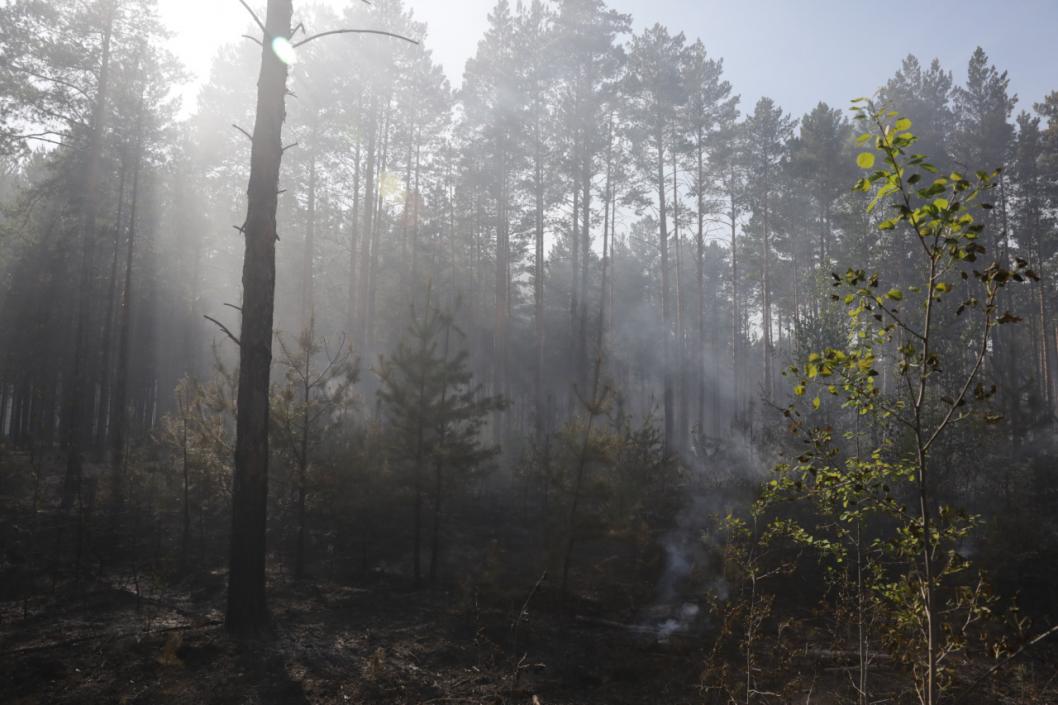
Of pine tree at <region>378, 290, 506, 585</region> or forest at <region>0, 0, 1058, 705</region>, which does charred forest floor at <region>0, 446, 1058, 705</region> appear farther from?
pine tree at <region>378, 290, 506, 585</region>

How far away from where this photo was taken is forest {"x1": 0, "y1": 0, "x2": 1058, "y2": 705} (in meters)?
6.02

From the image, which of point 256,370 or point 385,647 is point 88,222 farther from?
point 385,647

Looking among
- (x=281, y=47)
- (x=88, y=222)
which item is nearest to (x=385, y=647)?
(x=281, y=47)

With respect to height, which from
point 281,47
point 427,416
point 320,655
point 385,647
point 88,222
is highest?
point 88,222

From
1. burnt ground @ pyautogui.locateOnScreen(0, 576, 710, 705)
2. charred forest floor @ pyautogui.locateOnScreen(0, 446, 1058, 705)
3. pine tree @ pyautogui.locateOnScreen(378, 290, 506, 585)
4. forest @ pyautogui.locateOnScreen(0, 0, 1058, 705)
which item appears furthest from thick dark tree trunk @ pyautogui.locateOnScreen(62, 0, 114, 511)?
pine tree @ pyautogui.locateOnScreen(378, 290, 506, 585)

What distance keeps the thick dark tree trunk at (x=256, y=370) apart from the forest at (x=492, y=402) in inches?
1.8

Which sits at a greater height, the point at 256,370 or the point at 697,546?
the point at 256,370

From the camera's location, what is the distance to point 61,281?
24.9 metres

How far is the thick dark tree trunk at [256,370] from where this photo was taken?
297 inches

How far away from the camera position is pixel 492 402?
13.0 m

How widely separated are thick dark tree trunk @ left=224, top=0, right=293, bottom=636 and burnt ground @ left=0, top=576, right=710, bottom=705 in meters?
0.61

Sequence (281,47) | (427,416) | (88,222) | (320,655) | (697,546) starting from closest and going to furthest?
(320,655)
(281,47)
(427,416)
(697,546)
(88,222)

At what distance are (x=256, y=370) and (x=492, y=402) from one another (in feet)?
19.8

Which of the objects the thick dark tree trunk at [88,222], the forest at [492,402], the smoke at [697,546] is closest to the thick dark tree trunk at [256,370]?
the forest at [492,402]
